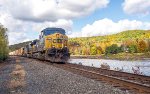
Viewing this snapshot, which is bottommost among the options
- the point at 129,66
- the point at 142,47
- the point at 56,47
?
the point at 129,66

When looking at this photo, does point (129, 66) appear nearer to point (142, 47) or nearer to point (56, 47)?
point (56, 47)

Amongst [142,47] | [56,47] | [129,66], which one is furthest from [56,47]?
[142,47]

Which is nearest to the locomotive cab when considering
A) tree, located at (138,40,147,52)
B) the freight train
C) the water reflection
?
the freight train

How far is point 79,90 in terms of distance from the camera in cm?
1184

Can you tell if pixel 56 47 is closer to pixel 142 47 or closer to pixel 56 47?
pixel 56 47

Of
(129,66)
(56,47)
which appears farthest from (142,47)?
(56,47)

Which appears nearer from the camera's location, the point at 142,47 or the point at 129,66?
the point at 129,66

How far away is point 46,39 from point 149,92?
988 inches

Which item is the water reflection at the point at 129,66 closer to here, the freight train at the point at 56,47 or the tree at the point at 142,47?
the freight train at the point at 56,47

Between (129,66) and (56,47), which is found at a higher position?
(56,47)

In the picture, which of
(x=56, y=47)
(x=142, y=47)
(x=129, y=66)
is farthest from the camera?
(x=142, y=47)

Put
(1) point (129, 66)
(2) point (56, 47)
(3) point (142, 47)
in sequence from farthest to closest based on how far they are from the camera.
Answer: (3) point (142, 47)
(1) point (129, 66)
(2) point (56, 47)

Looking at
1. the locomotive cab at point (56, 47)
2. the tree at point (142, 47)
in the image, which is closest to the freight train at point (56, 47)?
the locomotive cab at point (56, 47)

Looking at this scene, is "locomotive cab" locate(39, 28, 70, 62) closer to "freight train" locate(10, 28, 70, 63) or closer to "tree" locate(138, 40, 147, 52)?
"freight train" locate(10, 28, 70, 63)
